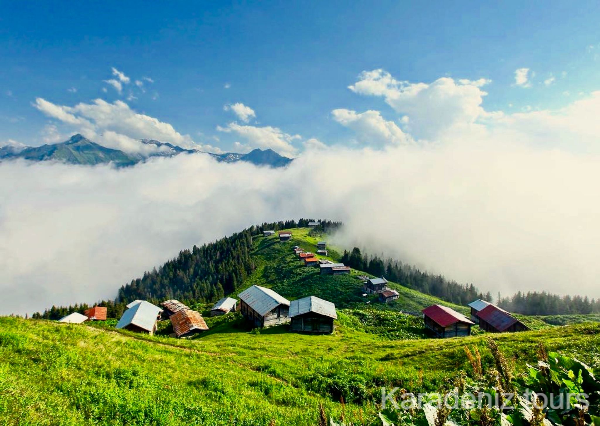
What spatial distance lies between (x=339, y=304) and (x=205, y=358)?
98.2 meters

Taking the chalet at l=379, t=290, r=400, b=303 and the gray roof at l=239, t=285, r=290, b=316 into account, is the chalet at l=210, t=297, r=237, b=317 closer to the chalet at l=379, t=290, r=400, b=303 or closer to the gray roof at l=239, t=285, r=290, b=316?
the gray roof at l=239, t=285, r=290, b=316

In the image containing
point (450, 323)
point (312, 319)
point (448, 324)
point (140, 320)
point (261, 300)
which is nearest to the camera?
→ point (312, 319)

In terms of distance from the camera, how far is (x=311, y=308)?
5078cm

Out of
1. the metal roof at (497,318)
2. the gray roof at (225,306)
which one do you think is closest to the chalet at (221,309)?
the gray roof at (225,306)

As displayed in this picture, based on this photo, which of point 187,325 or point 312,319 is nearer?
point 312,319

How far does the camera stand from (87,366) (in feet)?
44.9

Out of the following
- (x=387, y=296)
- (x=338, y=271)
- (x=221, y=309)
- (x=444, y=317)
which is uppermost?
(x=338, y=271)

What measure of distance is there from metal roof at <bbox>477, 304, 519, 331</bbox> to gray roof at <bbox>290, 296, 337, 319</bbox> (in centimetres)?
4649

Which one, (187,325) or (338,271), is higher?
(338,271)

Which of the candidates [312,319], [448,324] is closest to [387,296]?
[448,324]

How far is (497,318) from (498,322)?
53.5 inches

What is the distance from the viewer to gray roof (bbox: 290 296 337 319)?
50631 mm

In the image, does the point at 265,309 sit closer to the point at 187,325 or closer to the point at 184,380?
the point at 187,325

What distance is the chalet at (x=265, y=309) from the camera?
178 ft
